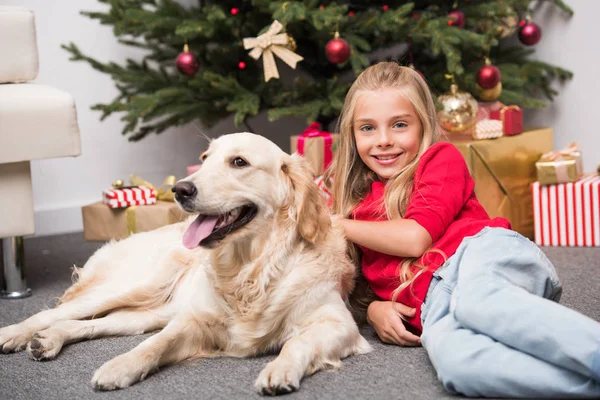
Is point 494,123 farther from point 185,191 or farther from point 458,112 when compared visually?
point 185,191

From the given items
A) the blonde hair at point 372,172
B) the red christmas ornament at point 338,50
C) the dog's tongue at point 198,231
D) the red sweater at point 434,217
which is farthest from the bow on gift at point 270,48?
the dog's tongue at point 198,231

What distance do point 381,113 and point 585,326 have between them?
0.83m

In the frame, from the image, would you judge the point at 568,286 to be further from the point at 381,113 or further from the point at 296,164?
the point at 296,164

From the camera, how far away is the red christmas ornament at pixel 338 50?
2904 millimetres

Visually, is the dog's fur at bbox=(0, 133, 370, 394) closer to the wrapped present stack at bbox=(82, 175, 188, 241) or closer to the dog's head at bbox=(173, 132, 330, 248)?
the dog's head at bbox=(173, 132, 330, 248)

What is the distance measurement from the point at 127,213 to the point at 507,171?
5.03 feet

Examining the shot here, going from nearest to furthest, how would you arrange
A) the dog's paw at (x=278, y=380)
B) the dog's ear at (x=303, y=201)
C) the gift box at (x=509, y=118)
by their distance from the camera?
the dog's paw at (x=278, y=380), the dog's ear at (x=303, y=201), the gift box at (x=509, y=118)

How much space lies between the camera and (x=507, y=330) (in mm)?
1389

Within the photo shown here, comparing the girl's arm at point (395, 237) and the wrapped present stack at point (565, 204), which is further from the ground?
the girl's arm at point (395, 237)

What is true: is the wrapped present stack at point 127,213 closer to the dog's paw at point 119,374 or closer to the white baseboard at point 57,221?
the white baseboard at point 57,221

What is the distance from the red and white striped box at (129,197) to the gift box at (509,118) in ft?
4.81

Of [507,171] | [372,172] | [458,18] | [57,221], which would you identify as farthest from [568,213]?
[57,221]

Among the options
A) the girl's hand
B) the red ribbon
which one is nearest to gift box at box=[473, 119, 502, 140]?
the red ribbon

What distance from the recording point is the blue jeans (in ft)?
4.28
